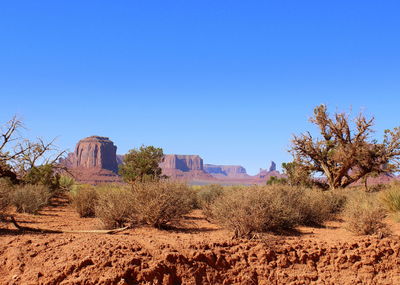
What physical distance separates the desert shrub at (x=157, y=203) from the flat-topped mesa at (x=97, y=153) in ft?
423

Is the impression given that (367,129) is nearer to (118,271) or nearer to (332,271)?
(332,271)

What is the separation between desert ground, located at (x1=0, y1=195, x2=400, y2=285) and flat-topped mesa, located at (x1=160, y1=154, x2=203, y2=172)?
180 metres

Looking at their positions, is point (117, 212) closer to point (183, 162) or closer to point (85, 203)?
point (85, 203)

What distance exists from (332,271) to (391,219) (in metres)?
6.58

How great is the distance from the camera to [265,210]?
9.22 m

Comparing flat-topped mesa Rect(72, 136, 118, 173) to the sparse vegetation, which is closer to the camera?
the sparse vegetation

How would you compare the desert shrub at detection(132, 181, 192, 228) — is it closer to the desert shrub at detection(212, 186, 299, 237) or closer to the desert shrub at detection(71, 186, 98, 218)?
the desert shrub at detection(212, 186, 299, 237)

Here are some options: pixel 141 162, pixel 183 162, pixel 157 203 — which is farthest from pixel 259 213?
pixel 183 162

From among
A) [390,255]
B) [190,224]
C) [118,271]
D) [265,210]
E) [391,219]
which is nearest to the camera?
[118,271]

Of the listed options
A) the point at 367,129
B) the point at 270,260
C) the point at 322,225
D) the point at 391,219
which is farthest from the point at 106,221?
the point at 367,129

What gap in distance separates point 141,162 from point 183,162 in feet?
551

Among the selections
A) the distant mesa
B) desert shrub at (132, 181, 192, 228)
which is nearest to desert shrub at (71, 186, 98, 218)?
desert shrub at (132, 181, 192, 228)

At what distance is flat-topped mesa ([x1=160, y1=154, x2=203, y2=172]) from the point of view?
18925 cm

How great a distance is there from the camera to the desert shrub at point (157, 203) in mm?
9672
